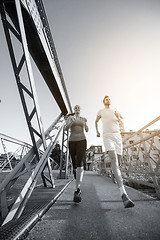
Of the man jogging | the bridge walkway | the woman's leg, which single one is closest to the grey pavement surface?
the bridge walkway

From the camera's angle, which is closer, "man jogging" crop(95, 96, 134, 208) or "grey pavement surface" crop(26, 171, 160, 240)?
"grey pavement surface" crop(26, 171, 160, 240)

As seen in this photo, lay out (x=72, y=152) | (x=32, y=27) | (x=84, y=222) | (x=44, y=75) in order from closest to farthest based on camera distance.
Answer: (x=84, y=222) → (x=72, y=152) → (x=32, y=27) → (x=44, y=75)

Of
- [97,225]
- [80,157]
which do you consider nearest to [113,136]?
[80,157]

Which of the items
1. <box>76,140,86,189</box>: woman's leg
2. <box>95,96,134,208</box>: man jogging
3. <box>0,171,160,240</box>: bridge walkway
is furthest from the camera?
<box>76,140,86,189</box>: woman's leg

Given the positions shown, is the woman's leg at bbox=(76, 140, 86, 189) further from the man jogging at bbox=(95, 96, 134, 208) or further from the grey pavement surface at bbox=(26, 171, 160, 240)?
the grey pavement surface at bbox=(26, 171, 160, 240)

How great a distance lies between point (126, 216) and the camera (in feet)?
4.52

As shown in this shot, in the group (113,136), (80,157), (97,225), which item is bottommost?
(97,225)

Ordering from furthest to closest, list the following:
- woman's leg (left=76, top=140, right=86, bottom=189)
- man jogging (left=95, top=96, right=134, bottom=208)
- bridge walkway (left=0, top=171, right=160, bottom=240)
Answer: woman's leg (left=76, top=140, right=86, bottom=189) → man jogging (left=95, top=96, right=134, bottom=208) → bridge walkway (left=0, top=171, right=160, bottom=240)

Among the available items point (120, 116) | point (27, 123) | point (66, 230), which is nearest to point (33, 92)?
point (27, 123)

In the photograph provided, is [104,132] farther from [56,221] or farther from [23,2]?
[23,2]

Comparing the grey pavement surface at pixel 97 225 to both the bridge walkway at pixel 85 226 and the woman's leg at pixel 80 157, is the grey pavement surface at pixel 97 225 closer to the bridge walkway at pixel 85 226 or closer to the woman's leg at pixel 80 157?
the bridge walkway at pixel 85 226

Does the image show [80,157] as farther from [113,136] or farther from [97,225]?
[97,225]

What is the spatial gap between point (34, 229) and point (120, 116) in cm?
224

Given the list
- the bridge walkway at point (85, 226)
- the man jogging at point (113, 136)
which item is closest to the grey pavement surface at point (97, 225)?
the bridge walkway at point (85, 226)
